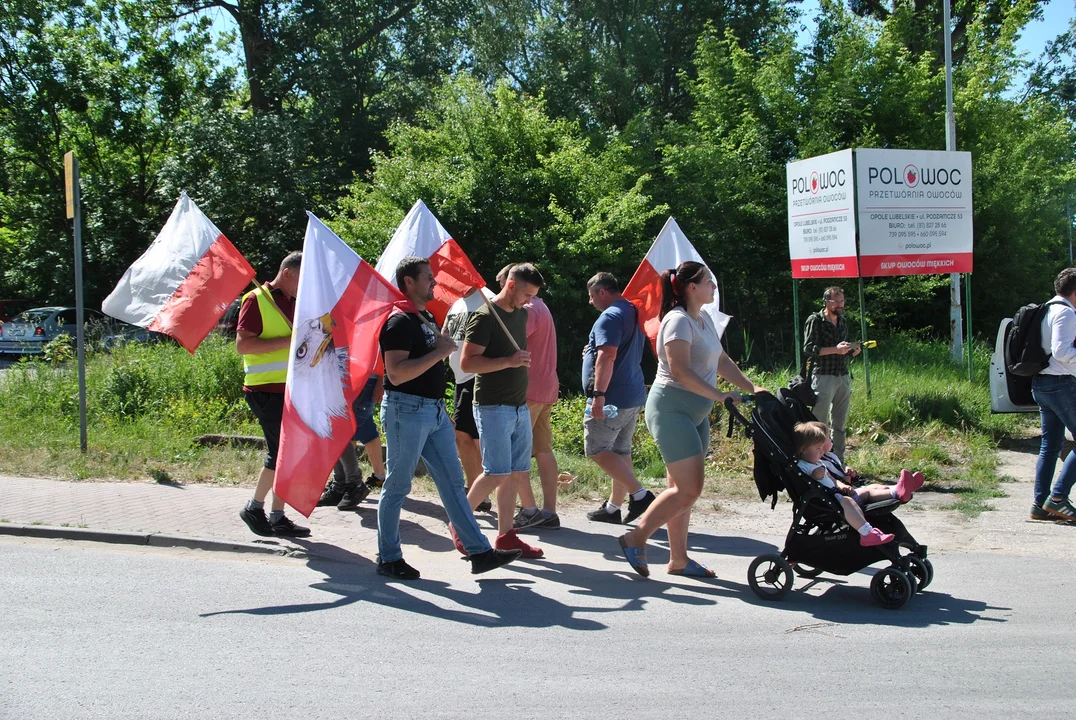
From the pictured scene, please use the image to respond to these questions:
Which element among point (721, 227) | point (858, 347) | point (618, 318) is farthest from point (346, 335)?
point (721, 227)

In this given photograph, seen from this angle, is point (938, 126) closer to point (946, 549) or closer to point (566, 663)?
point (946, 549)

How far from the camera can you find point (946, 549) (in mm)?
6793

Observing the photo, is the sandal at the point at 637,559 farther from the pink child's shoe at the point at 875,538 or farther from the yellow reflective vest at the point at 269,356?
the yellow reflective vest at the point at 269,356

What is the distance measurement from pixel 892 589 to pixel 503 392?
8.69 ft

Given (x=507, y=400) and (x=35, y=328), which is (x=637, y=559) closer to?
(x=507, y=400)

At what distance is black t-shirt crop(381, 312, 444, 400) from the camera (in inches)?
225

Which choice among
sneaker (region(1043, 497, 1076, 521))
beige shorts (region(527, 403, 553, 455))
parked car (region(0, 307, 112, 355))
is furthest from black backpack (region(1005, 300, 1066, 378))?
parked car (region(0, 307, 112, 355))

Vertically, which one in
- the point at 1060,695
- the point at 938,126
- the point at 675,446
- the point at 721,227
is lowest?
the point at 1060,695

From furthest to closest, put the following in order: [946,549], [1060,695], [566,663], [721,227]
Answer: [721,227]
[946,549]
[566,663]
[1060,695]

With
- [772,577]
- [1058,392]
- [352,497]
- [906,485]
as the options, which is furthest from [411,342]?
[1058,392]

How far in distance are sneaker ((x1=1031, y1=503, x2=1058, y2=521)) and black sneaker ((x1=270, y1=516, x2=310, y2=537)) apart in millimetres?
5686

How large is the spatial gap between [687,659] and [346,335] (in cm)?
298

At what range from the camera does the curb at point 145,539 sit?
676 cm

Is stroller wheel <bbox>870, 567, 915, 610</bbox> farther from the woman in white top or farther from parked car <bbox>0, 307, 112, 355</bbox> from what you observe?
parked car <bbox>0, 307, 112, 355</bbox>
